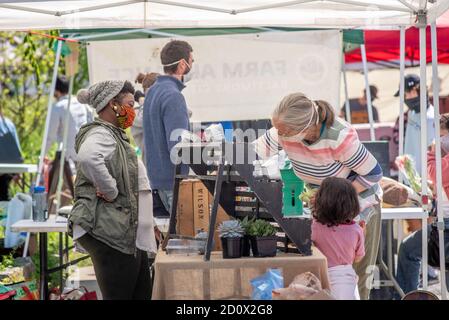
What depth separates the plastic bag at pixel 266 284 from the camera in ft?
14.8

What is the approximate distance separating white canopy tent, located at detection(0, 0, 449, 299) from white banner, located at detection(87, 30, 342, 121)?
156 centimetres

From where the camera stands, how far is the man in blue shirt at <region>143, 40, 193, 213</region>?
652 cm

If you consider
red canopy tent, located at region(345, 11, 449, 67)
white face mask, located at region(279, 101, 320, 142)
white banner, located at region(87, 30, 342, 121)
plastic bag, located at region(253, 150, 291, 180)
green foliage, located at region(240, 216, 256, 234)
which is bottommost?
green foliage, located at region(240, 216, 256, 234)

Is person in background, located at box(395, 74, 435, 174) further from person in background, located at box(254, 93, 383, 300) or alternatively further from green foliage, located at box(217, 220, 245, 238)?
green foliage, located at box(217, 220, 245, 238)

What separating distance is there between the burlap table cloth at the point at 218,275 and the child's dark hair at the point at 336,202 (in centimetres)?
40

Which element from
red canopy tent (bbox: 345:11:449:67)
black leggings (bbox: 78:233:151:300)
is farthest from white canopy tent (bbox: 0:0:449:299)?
red canopy tent (bbox: 345:11:449:67)

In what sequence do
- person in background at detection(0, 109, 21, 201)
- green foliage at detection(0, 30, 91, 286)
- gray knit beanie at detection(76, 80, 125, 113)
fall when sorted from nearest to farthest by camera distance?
gray knit beanie at detection(76, 80, 125, 113)
person in background at detection(0, 109, 21, 201)
green foliage at detection(0, 30, 91, 286)

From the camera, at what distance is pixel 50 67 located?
13.8m

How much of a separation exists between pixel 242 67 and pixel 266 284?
443 centimetres

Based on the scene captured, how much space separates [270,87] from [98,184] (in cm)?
387

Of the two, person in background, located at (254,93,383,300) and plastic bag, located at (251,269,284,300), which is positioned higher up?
person in background, located at (254,93,383,300)

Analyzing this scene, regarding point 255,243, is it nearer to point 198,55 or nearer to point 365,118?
point 198,55

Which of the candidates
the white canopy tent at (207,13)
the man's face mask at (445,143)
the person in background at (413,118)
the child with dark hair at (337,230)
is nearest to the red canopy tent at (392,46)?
the person in background at (413,118)
